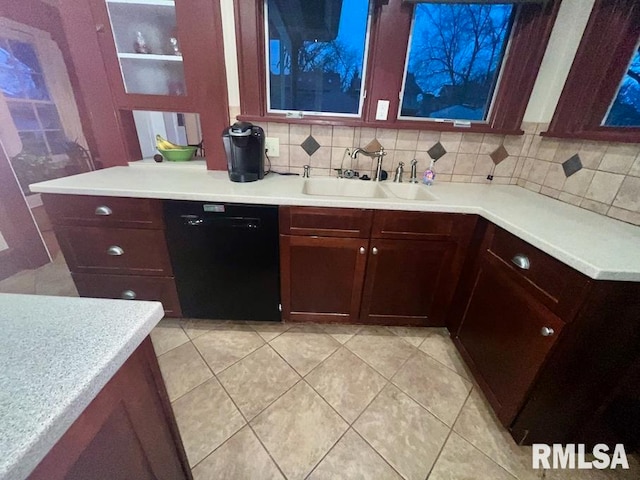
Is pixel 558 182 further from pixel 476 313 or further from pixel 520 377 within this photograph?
pixel 520 377

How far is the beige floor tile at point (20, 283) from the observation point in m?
1.87

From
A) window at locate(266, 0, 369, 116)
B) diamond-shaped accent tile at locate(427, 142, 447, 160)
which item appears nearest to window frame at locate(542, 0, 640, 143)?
diamond-shaped accent tile at locate(427, 142, 447, 160)

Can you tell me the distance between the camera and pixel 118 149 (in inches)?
68.6

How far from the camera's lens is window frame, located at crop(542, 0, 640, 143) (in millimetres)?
1179

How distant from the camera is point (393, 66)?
154 centimetres

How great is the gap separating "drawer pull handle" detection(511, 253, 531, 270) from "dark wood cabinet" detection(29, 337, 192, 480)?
126 cm

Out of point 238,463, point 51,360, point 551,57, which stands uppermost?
point 551,57

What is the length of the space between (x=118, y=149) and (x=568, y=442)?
2910 mm

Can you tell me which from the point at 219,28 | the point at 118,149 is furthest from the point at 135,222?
the point at 219,28

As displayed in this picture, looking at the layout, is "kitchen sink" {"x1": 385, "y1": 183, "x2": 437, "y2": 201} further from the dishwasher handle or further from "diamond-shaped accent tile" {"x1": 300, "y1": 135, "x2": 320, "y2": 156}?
the dishwasher handle

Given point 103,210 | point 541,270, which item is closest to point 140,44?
point 103,210

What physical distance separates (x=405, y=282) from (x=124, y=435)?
4.34 feet

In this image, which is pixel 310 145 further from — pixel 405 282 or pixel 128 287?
pixel 128 287

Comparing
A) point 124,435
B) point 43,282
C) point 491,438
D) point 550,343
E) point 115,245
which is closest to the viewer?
point 124,435
